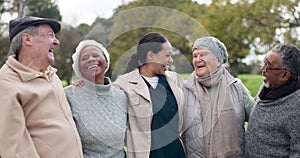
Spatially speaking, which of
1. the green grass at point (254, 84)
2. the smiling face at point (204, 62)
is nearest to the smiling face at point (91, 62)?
the smiling face at point (204, 62)

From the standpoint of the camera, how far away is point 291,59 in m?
3.17

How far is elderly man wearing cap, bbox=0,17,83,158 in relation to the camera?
8.23 feet

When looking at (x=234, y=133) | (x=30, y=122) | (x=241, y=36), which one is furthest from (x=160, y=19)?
(x=241, y=36)

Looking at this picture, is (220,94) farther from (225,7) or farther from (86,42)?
(225,7)

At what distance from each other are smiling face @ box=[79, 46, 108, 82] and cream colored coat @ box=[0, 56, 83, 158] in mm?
250

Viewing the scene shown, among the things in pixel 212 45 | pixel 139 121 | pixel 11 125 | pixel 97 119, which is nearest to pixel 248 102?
pixel 212 45

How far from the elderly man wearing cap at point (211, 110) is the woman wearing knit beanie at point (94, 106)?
0.57 metres

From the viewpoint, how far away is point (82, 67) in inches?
118

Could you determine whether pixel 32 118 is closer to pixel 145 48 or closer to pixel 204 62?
pixel 145 48

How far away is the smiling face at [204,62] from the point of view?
10.8 ft

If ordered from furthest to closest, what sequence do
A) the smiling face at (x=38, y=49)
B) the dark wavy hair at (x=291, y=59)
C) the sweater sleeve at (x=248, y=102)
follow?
1. the sweater sleeve at (x=248, y=102)
2. the dark wavy hair at (x=291, y=59)
3. the smiling face at (x=38, y=49)

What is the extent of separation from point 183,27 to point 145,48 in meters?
0.34

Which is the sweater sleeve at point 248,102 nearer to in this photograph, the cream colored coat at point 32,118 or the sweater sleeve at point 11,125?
the cream colored coat at point 32,118

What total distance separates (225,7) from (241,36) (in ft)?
4.39
